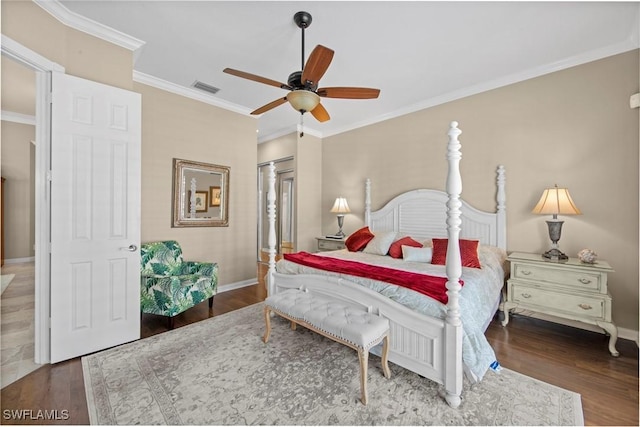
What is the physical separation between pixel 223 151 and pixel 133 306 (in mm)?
2473

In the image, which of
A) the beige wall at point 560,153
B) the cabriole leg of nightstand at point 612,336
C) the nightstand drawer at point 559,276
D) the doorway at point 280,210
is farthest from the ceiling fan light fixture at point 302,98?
the doorway at point 280,210

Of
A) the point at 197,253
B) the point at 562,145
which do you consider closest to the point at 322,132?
the point at 197,253

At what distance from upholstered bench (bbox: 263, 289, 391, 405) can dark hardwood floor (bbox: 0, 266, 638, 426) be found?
3.98ft

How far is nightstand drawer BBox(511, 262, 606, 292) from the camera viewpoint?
92.6 inches

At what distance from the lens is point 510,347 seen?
→ 7.97ft

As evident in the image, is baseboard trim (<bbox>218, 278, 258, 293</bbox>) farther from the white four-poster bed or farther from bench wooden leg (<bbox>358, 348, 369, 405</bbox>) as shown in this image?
bench wooden leg (<bbox>358, 348, 369, 405</bbox>)

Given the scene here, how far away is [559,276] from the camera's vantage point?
2.51 m

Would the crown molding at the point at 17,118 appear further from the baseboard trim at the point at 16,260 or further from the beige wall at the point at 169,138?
the beige wall at the point at 169,138

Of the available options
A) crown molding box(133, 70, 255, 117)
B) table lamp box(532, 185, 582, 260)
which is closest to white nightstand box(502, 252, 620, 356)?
table lamp box(532, 185, 582, 260)

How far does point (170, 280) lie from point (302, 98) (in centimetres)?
228

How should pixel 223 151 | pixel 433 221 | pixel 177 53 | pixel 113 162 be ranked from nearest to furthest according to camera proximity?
pixel 113 162, pixel 177 53, pixel 433 221, pixel 223 151

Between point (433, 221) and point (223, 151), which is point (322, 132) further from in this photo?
point (433, 221)

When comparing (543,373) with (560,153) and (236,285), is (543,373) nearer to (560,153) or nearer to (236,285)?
(560,153)

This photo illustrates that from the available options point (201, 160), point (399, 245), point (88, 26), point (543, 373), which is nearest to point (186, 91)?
point (201, 160)
